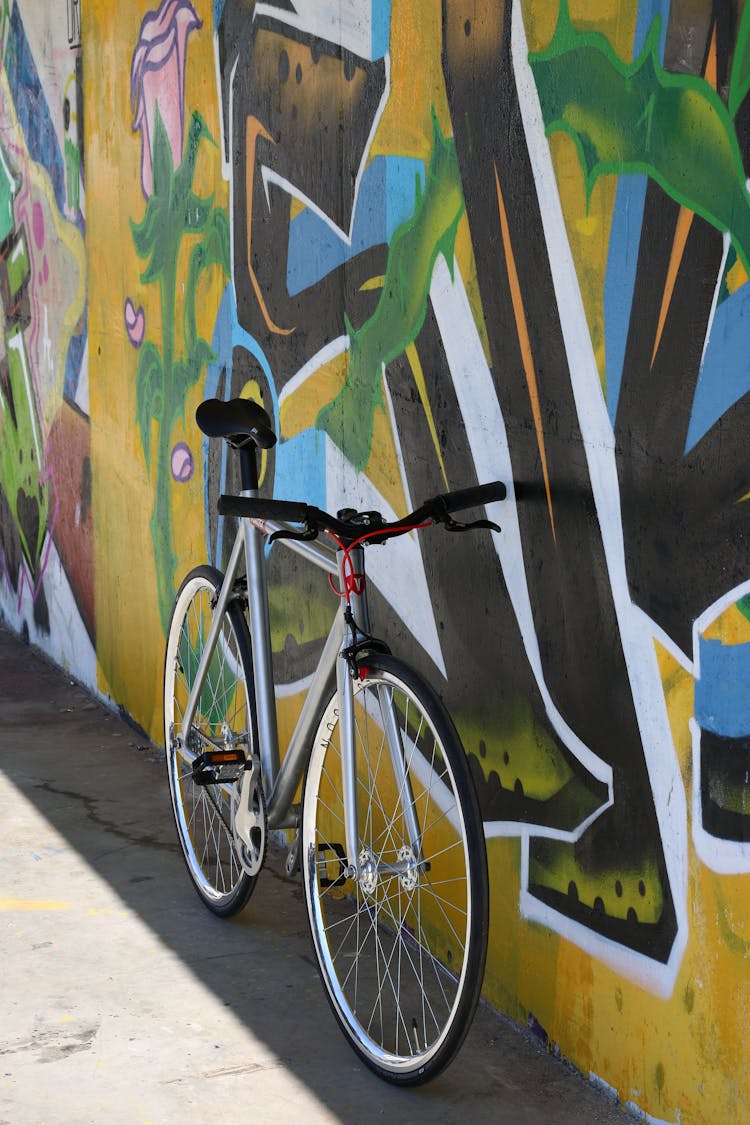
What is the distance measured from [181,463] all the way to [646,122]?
2.98 m

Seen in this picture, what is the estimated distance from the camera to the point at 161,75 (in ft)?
17.5

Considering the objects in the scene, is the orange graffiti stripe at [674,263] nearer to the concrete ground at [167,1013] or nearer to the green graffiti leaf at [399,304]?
the green graffiti leaf at [399,304]

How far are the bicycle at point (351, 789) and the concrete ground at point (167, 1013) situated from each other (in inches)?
3.8

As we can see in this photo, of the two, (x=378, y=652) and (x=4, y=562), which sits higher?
(x=4, y=562)

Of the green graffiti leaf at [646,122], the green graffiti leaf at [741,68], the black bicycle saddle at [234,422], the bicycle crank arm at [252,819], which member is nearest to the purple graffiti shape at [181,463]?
the black bicycle saddle at [234,422]

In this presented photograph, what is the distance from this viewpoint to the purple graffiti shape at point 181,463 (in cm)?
528

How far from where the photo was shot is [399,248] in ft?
11.9

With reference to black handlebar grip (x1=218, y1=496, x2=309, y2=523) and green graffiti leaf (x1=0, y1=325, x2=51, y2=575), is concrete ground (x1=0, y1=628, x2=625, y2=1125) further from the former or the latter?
green graffiti leaf (x1=0, y1=325, x2=51, y2=575)

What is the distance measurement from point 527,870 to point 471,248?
1.38m

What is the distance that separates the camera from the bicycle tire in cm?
389

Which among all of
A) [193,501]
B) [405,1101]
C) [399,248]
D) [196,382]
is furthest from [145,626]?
[405,1101]

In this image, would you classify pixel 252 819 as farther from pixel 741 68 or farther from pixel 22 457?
pixel 22 457

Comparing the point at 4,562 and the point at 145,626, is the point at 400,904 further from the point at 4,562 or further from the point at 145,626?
the point at 4,562

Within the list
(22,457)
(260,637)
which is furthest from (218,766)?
Answer: (22,457)
